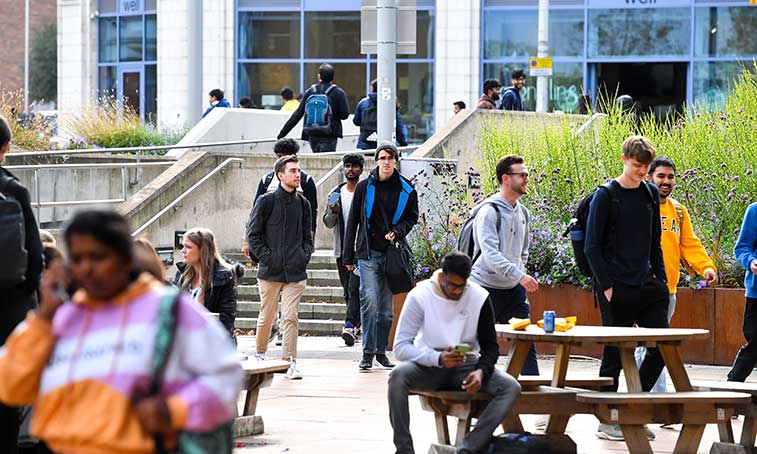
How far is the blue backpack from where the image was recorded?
1946 cm

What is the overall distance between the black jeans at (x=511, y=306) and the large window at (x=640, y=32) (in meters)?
23.4

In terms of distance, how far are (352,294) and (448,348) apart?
610cm

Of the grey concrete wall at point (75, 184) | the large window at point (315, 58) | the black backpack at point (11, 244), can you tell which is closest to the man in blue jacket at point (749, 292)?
the black backpack at point (11, 244)

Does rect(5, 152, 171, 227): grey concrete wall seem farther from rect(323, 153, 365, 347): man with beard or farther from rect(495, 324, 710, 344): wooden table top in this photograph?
rect(495, 324, 710, 344): wooden table top

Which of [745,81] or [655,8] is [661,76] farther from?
[745,81]

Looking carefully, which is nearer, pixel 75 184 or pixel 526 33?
pixel 75 184

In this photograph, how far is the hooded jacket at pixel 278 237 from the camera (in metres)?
12.2

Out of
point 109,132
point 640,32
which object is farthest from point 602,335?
point 640,32

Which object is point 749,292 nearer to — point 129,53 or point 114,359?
point 114,359

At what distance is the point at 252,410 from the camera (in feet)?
31.8

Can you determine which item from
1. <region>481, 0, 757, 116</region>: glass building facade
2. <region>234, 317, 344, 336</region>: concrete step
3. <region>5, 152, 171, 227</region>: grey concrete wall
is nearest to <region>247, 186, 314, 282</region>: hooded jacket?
<region>234, 317, 344, 336</region>: concrete step

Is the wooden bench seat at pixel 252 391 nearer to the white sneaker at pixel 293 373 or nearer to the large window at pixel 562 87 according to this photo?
the white sneaker at pixel 293 373

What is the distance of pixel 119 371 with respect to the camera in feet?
14.1

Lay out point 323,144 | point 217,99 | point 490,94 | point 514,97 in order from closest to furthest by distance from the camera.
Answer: point 323,144
point 490,94
point 514,97
point 217,99
